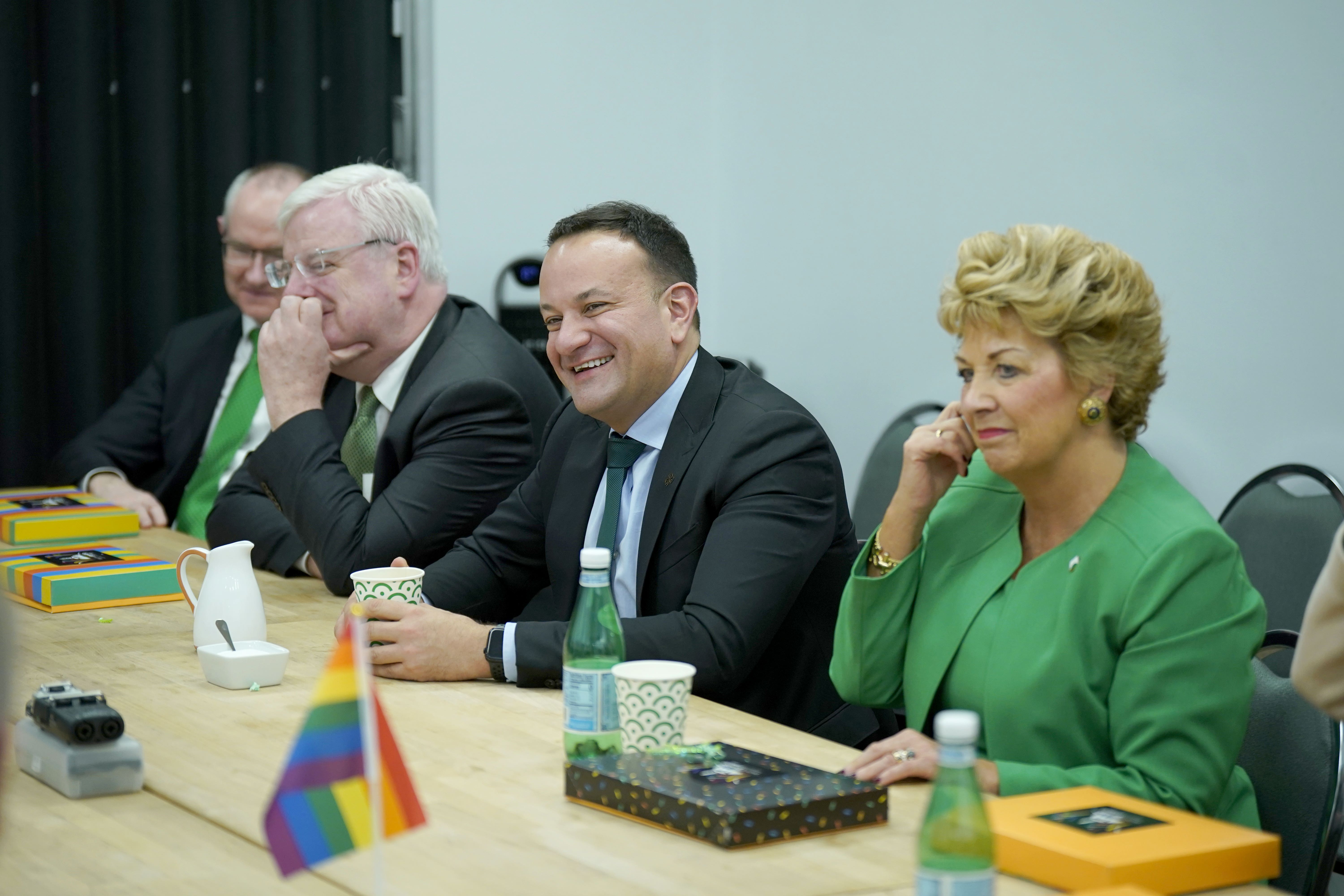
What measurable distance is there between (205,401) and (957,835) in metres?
3.38

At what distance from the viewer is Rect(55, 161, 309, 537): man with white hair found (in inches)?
156

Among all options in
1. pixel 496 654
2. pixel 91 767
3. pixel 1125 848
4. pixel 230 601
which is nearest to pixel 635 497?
pixel 496 654

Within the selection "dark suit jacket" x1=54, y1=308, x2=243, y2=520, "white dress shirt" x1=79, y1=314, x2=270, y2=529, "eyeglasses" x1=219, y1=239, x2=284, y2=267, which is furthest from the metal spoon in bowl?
"eyeglasses" x1=219, y1=239, x2=284, y2=267

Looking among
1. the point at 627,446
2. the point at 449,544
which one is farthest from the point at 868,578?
the point at 449,544

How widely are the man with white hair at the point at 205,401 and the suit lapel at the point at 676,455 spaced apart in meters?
1.89

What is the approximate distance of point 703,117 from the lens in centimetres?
531

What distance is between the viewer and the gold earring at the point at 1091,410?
1.84 meters

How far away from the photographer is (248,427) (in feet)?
13.0

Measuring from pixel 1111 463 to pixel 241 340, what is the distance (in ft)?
9.58

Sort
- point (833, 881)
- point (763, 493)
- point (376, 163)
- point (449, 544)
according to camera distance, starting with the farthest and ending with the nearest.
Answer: point (376, 163), point (449, 544), point (763, 493), point (833, 881)

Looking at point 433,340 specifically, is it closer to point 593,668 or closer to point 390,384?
point 390,384

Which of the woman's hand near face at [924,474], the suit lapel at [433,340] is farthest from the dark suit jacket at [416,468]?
the woman's hand near face at [924,474]

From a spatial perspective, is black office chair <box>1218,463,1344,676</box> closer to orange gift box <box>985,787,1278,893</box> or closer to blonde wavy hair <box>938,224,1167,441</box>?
blonde wavy hair <box>938,224,1167,441</box>

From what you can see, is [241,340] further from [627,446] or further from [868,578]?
[868,578]
